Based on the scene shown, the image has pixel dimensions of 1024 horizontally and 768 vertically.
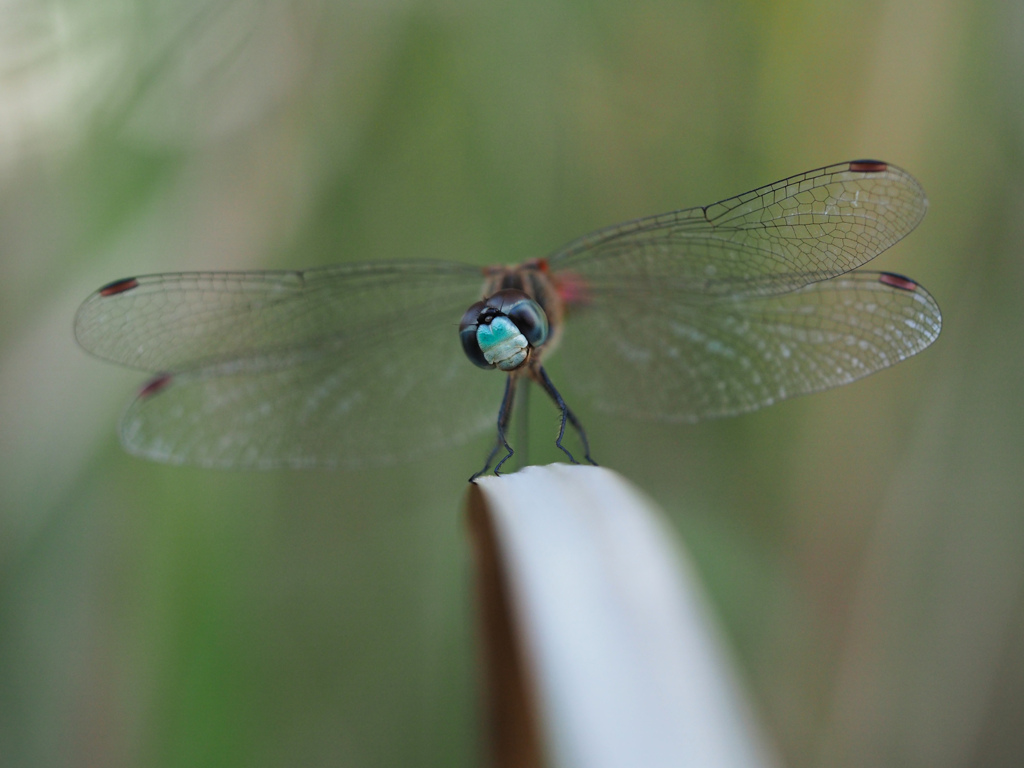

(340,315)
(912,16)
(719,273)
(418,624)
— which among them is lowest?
(418,624)

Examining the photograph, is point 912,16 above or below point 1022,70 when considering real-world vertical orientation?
above

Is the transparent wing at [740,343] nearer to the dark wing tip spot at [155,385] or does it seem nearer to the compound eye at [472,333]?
the compound eye at [472,333]

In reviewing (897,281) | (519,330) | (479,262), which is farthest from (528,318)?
(897,281)

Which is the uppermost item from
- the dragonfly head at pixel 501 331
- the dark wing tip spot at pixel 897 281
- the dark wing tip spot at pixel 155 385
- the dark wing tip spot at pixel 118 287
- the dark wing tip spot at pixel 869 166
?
the dark wing tip spot at pixel 118 287

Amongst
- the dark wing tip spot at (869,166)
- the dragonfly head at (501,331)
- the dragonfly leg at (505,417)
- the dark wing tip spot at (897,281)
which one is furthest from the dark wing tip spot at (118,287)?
the dark wing tip spot at (897,281)

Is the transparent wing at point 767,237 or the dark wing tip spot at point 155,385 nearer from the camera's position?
the transparent wing at point 767,237

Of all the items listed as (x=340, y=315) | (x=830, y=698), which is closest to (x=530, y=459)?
(x=340, y=315)

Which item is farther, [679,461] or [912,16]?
[679,461]

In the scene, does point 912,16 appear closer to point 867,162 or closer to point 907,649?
point 867,162
